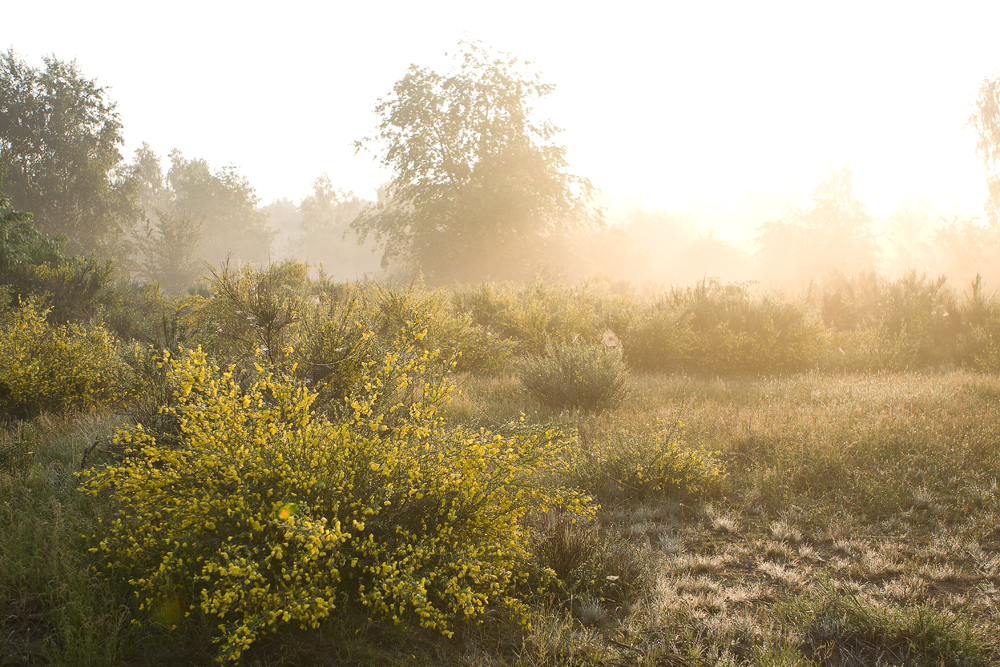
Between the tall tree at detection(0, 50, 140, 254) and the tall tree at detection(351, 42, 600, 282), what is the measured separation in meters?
16.0

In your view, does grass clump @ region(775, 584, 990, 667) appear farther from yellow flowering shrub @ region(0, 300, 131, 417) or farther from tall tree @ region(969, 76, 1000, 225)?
tall tree @ region(969, 76, 1000, 225)

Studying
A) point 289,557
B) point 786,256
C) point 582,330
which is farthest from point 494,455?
point 786,256

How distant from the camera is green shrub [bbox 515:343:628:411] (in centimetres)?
709

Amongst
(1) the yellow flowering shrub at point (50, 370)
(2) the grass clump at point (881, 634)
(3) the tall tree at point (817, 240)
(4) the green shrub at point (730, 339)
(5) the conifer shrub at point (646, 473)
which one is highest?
(3) the tall tree at point (817, 240)

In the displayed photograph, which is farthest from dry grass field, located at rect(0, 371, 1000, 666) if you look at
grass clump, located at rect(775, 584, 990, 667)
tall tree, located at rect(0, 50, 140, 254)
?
tall tree, located at rect(0, 50, 140, 254)

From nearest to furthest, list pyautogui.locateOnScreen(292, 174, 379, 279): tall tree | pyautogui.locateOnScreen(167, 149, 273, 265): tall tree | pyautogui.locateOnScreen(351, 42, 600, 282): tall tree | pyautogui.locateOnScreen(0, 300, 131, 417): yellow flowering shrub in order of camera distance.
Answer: pyautogui.locateOnScreen(0, 300, 131, 417): yellow flowering shrub < pyautogui.locateOnScreen(351, 42, 600, 282): tall tree < pyautogui.locateOnScreen(167, 149, 273, 265): tall tree < pyautogui.locateOnScreen(292, 174, 379, 279): tall tree

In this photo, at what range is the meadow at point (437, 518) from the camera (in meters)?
2.62

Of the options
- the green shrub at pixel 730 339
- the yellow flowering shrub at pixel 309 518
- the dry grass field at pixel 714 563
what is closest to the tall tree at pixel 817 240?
the green shrub at pixel 730 339

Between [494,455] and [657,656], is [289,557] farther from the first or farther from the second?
[657,656]

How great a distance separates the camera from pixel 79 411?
257 inches

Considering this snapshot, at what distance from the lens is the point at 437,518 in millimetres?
2969

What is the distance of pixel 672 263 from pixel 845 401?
37.4m

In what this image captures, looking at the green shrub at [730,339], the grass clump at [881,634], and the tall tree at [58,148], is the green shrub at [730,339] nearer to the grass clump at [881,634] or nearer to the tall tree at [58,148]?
the grass clump at [881,634]

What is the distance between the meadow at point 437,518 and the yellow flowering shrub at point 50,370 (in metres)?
0.03
